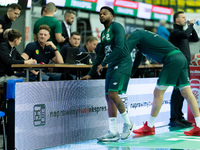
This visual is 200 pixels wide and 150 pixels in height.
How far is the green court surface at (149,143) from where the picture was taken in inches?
182

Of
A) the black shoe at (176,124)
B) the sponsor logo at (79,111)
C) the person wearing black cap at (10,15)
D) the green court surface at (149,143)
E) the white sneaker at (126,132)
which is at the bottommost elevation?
the black shoe at (176,124)

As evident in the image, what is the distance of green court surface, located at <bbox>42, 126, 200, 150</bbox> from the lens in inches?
182

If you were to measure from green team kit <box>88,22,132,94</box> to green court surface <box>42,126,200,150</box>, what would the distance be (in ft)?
2.39

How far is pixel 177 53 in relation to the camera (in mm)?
5449

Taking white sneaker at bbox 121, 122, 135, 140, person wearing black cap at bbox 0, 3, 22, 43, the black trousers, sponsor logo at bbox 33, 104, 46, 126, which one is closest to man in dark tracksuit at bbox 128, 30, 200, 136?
white sneaker at bbox 121, 122, 135, 140

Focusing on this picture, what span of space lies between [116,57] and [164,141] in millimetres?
1330

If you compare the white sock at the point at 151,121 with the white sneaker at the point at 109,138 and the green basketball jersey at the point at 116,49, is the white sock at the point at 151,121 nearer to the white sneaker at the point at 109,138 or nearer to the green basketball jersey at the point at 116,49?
the white sneaker at the point at 109,138

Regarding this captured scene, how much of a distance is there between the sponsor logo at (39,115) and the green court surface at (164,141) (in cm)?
88

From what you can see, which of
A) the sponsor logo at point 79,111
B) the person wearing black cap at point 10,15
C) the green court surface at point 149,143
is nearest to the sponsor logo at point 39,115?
the sponsor logo at point 79,111

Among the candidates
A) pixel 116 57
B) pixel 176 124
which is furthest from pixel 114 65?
pixel 176 124

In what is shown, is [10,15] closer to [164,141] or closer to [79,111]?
[79,111]

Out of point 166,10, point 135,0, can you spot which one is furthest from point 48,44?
point 166,10

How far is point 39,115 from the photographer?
4.67 metres

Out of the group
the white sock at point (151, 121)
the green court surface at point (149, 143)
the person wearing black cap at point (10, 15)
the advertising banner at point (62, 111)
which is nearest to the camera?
the advertising banner at point (62, 111)
